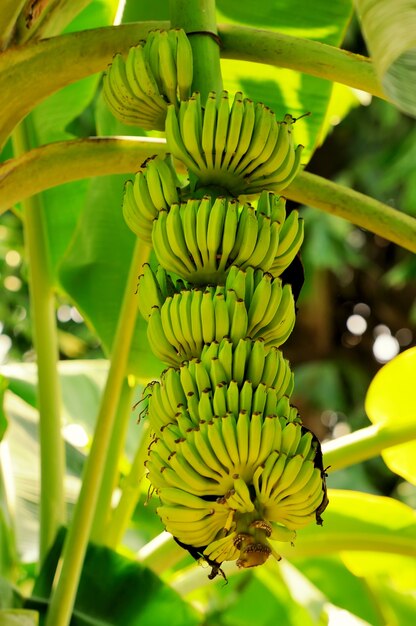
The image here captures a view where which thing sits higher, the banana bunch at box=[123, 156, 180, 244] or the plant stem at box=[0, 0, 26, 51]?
the plant stem at box=[0, 0, 26, 51]

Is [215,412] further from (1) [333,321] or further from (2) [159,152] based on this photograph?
(1) [333,321]

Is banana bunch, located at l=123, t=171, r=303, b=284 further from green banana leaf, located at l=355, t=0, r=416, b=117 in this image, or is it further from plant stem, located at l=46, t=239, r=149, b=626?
plant stem, located at l=46, t=239, r=149, b=626

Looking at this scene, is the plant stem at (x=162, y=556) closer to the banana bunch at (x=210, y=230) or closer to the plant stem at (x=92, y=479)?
the plant stem at (x=92, y=479)

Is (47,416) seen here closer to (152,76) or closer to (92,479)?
(92,479)

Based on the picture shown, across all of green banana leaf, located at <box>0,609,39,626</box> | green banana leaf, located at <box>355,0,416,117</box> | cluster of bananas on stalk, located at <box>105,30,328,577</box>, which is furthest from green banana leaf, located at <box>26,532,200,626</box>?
green banana leaf, located at <box>355,0,416,117</box>

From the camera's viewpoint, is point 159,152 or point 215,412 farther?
point 159,152

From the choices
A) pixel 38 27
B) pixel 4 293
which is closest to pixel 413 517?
pixel 38 27

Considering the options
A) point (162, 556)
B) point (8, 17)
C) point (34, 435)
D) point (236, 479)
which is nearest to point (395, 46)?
point (236, 479)
